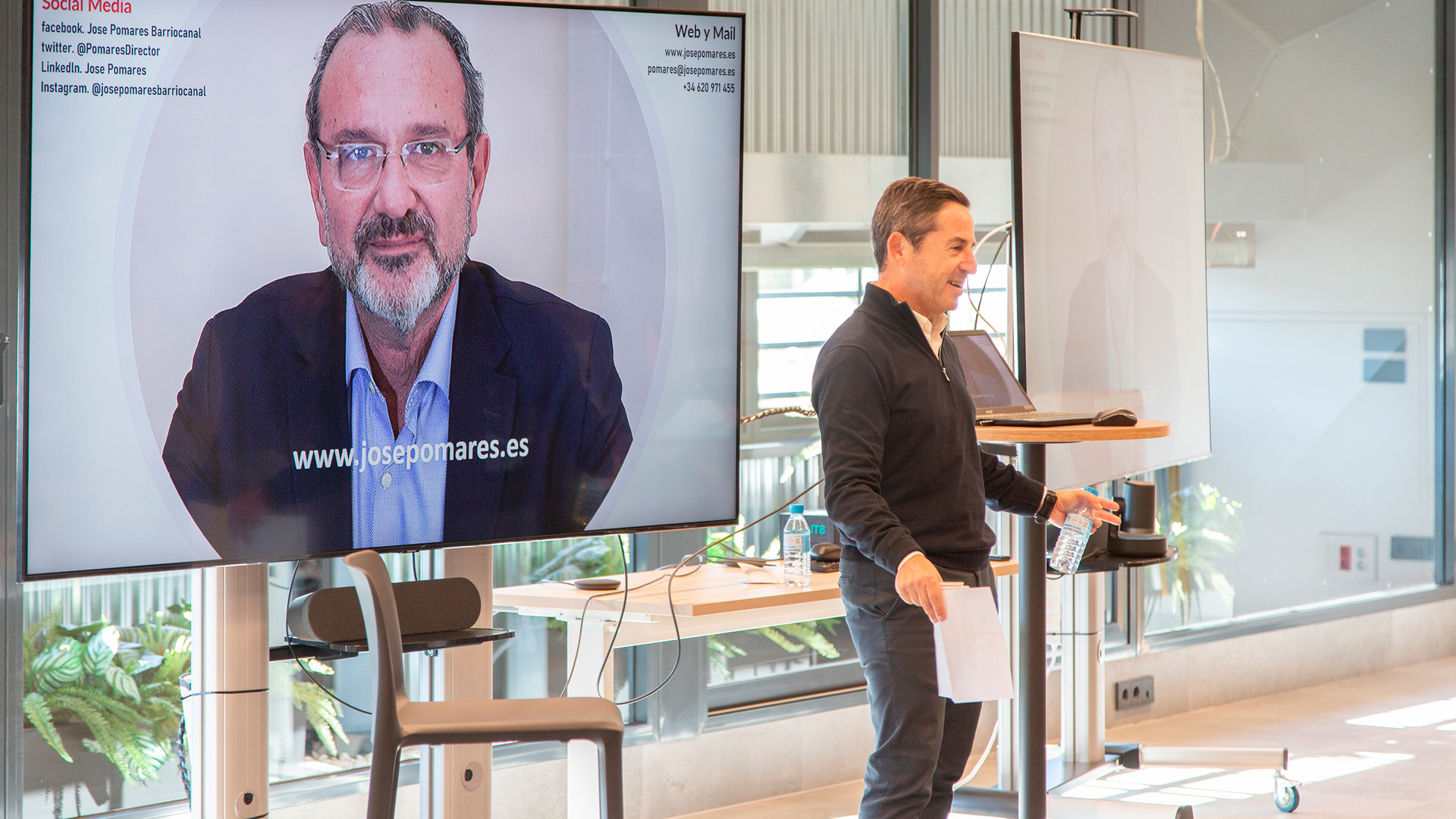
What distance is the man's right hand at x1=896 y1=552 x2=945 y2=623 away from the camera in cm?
219

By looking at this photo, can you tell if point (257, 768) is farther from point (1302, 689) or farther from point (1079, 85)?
point (1302, 689)

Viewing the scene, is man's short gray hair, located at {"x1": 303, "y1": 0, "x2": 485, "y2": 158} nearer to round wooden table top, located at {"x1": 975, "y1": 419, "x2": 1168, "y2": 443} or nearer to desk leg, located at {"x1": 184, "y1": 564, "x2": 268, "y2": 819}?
desk leg, located at {"x1": 184, "y1": 564, "x2": 268, "y2": 819}

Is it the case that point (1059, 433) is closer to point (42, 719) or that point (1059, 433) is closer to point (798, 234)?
point (798, 234)

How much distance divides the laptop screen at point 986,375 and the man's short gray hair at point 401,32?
1.18 metres

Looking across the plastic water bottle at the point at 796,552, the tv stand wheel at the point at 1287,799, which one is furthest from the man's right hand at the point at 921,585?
the tv stand wheel at the point at 1287,799

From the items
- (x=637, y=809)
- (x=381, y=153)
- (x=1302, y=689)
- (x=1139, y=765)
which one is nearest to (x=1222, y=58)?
(x=1302, y=689)

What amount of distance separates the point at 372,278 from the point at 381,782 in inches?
37.1

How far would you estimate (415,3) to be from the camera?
8.07 feet

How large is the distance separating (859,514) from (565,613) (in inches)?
33.9

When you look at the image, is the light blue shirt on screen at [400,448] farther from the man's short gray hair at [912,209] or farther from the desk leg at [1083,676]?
the desk leg at [1083,676]

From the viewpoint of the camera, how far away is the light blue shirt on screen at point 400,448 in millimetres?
2441

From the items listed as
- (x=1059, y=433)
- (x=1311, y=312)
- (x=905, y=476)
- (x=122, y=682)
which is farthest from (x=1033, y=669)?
(x=1311, y=312)

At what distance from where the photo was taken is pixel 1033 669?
Answer: 2965 millimetres

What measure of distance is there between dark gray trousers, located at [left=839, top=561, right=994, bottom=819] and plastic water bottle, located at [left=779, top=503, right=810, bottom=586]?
63 centimetres
